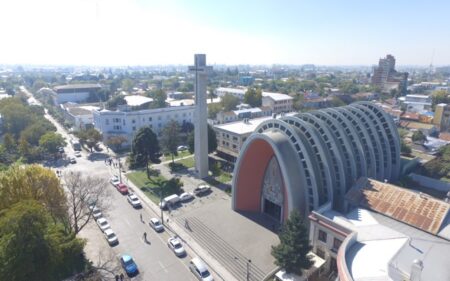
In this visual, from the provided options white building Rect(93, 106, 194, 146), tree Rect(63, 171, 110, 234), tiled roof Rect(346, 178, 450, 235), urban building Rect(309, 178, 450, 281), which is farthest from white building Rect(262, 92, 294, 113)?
tree Rect(63, 171, 110, 234)

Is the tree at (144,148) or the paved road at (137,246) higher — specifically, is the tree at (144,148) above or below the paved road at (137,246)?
above

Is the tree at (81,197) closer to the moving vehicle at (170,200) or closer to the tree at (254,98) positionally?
the moving vehicle at (170,200)

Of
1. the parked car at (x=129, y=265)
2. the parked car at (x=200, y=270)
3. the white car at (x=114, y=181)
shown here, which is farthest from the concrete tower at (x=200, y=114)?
the parked car at (x=129, y=265)

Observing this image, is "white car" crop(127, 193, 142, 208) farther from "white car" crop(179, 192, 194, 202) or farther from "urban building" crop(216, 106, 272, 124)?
"urban building" crop(216, 106, 272, 124)

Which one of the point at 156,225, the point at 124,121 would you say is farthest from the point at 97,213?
the point at 124,121

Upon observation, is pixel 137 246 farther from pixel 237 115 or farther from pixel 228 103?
pixel 228 103
